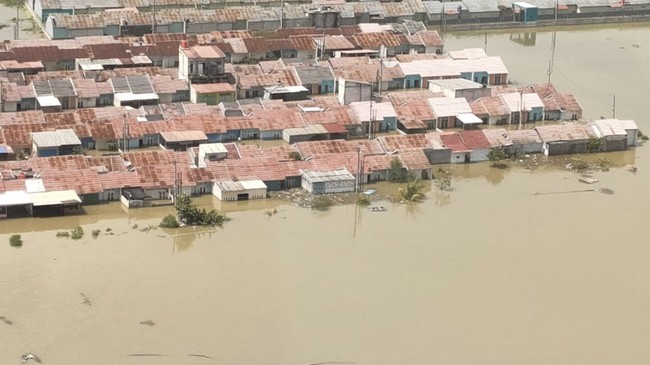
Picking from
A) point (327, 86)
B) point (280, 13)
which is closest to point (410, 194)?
point (327, 86)

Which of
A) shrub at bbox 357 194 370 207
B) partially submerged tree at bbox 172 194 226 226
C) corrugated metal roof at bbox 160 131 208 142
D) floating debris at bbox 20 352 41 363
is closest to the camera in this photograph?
floating debris at bbox 20 352 41 363

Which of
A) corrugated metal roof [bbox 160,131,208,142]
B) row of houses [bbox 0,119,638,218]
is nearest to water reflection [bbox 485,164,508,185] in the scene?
row of houses [bbox 0,119,638,218]

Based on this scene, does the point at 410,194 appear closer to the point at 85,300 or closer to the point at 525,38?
the point at 85,300

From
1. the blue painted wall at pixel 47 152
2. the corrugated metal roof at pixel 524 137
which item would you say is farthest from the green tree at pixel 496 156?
the blue painted wall at pixel 47 152

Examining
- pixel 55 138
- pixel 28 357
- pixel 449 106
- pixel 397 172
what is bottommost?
pixel 28 357

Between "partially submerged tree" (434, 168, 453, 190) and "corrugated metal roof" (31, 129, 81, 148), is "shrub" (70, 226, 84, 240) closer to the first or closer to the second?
"corrugated metal roof" (31, 129, 81, 148)
